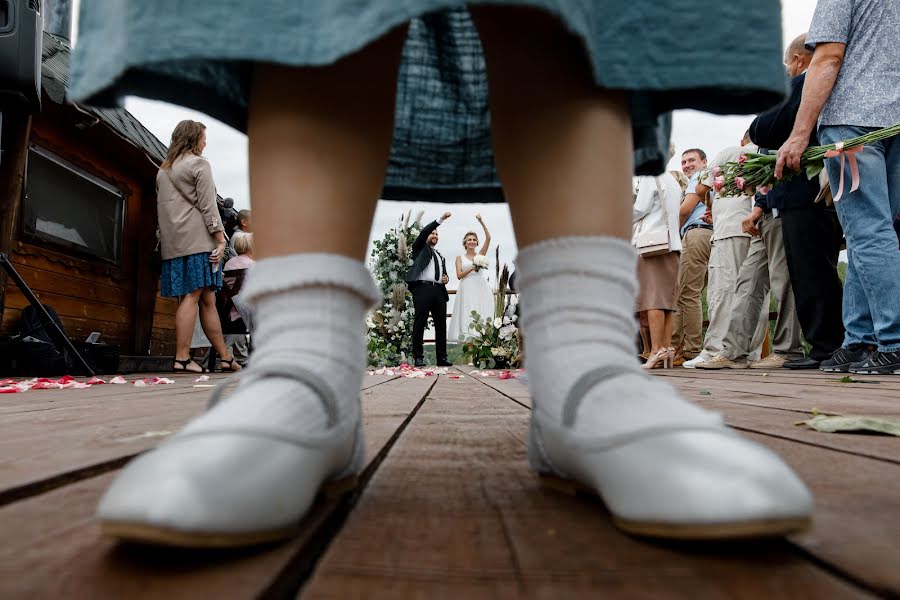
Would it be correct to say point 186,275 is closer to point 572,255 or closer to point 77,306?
point 77,306

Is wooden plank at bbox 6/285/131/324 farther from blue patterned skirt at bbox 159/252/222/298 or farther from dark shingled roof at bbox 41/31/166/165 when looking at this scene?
dark shingled roof at bbox 41/31/166/165

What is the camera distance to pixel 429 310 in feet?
21.8

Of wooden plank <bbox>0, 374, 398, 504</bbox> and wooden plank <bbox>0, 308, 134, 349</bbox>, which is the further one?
wooden plank <bbox>0, 308, 134, 349</bbox>

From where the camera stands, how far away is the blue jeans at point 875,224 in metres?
2.41

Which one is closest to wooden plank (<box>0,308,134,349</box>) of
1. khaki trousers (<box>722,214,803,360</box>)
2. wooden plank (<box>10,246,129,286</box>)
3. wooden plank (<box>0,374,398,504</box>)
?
wooden plank (<box>10,246,129,286</box>)

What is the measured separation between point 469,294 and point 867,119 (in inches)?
232

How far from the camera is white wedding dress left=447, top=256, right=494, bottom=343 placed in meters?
8.15

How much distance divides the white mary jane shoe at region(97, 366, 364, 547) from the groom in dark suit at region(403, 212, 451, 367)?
5.91 m

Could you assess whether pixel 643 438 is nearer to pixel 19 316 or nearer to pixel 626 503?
pixel 626 503

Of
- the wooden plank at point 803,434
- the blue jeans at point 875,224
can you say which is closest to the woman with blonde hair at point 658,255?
the blue jeans at point 875,224

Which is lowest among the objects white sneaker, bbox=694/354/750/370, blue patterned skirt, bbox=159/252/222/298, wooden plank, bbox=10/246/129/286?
white sneaker, bbox=694/354/750/370

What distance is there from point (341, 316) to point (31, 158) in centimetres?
477

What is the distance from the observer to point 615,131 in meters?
0.58

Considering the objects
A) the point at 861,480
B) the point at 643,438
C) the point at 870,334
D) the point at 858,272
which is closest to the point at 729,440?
the point at 643,438
